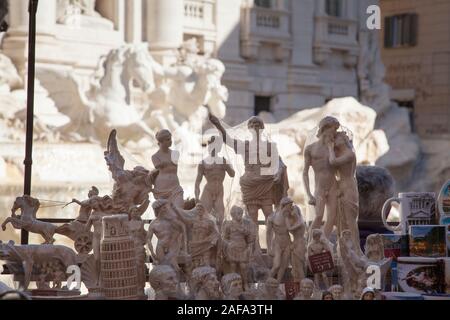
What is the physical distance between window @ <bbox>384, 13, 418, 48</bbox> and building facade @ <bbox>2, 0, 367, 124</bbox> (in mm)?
3173

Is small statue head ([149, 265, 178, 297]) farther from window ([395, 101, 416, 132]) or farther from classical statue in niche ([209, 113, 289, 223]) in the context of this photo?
window ([395, 101, 416, 132])

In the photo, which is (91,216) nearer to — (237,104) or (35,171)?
(35,171)

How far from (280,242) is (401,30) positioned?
2515 cm

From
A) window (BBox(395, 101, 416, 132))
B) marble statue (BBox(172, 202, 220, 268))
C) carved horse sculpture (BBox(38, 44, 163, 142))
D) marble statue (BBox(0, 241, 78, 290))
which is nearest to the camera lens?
marble statue (BBox(0, 241, 78, 290))

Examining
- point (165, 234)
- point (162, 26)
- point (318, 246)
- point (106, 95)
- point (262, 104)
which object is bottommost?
point (318, 246)

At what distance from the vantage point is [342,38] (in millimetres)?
33250

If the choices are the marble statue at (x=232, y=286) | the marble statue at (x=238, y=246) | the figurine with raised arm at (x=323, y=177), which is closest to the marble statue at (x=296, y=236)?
the marble statue at (x=238, y=246)

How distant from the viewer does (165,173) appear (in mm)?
13406

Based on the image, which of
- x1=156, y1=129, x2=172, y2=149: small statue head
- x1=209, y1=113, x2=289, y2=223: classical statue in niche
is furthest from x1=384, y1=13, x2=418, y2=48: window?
x1=156, y1=129, x2=172, y2=149: small statue head

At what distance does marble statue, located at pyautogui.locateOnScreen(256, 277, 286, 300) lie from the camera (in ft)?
35.5

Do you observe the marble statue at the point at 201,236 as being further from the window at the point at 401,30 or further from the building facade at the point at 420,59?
the window at the point at 401,30

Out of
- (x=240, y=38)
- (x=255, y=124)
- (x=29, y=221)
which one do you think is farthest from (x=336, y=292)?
(x=240, y=38)

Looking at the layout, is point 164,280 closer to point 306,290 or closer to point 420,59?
point 306,290
